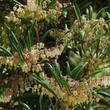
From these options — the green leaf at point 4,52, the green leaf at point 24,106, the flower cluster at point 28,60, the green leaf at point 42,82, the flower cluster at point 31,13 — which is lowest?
the green leaf at point 24,106

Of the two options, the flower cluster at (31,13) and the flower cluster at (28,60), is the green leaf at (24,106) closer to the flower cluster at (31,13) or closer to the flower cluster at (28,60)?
the flower cluster at (28,60)

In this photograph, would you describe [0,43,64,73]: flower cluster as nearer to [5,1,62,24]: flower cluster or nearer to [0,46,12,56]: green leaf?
[0,46,12,56]: green leaf

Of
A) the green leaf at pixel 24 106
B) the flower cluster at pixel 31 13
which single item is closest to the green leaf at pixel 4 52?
the flower cluster at pixel 31 13

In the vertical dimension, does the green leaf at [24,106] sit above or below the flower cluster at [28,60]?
below

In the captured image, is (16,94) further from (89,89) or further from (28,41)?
(89,89)

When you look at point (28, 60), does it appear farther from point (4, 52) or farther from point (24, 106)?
point (24, 106)

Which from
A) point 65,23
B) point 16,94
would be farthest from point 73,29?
point 16,94

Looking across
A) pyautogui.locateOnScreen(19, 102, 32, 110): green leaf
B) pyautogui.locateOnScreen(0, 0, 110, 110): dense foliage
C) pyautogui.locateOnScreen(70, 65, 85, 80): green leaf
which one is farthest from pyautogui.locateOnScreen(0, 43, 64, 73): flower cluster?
pyautogui.locateOnScreen(19, 102, 32, 110): green leaf

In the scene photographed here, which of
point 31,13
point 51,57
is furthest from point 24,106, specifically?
point 31,13
